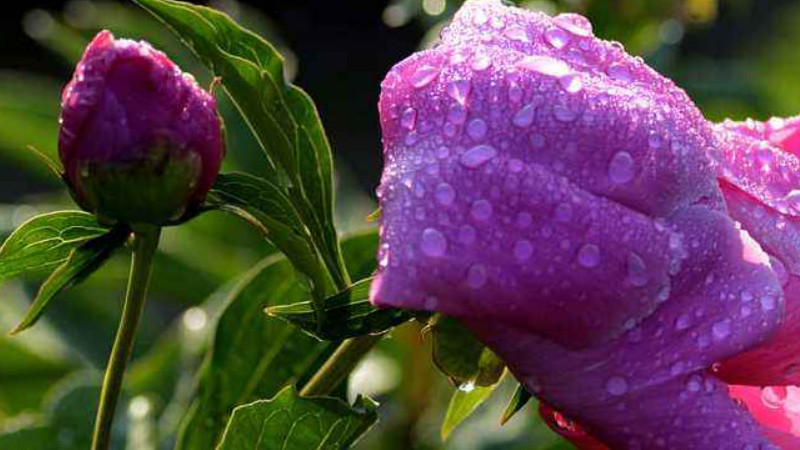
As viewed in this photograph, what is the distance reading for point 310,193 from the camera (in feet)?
2.53

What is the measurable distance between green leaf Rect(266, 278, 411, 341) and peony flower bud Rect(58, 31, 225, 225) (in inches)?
3.2

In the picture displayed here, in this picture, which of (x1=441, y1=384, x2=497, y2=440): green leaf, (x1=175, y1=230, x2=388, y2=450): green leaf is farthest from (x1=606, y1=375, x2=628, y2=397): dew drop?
(x1=175, y1=230, x2=388, y2=450): green leaf

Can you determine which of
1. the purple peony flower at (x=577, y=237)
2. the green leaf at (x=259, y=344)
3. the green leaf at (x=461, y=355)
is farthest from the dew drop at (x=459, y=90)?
the green leaf at (x=259, y=344)

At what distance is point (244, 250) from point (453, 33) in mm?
880

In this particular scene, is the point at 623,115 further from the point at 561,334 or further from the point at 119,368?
the point at 119,368

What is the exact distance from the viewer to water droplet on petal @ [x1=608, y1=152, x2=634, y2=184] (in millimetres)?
636

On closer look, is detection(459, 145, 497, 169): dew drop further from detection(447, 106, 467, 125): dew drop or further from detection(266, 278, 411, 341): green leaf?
detection(266, 278, 411, 341): green leaf

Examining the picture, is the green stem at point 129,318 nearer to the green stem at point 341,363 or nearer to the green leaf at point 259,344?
the green stem at point 341,363

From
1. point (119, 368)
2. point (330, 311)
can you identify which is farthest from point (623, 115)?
point (119, 368)

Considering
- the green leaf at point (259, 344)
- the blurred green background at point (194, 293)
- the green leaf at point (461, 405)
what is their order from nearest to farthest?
the green leaf at point (461, 405)
the green leaf at point (259, 344)
the blurred green background at point (194, 293)

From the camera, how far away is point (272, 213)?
0.75 metres

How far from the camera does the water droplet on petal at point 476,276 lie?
1.98ft

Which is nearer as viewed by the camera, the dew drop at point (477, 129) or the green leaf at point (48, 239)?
the dew drop at point (477, 129)

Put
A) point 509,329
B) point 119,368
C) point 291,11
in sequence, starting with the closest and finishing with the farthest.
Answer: point 509,329 < point 119,368 < point 291,11
